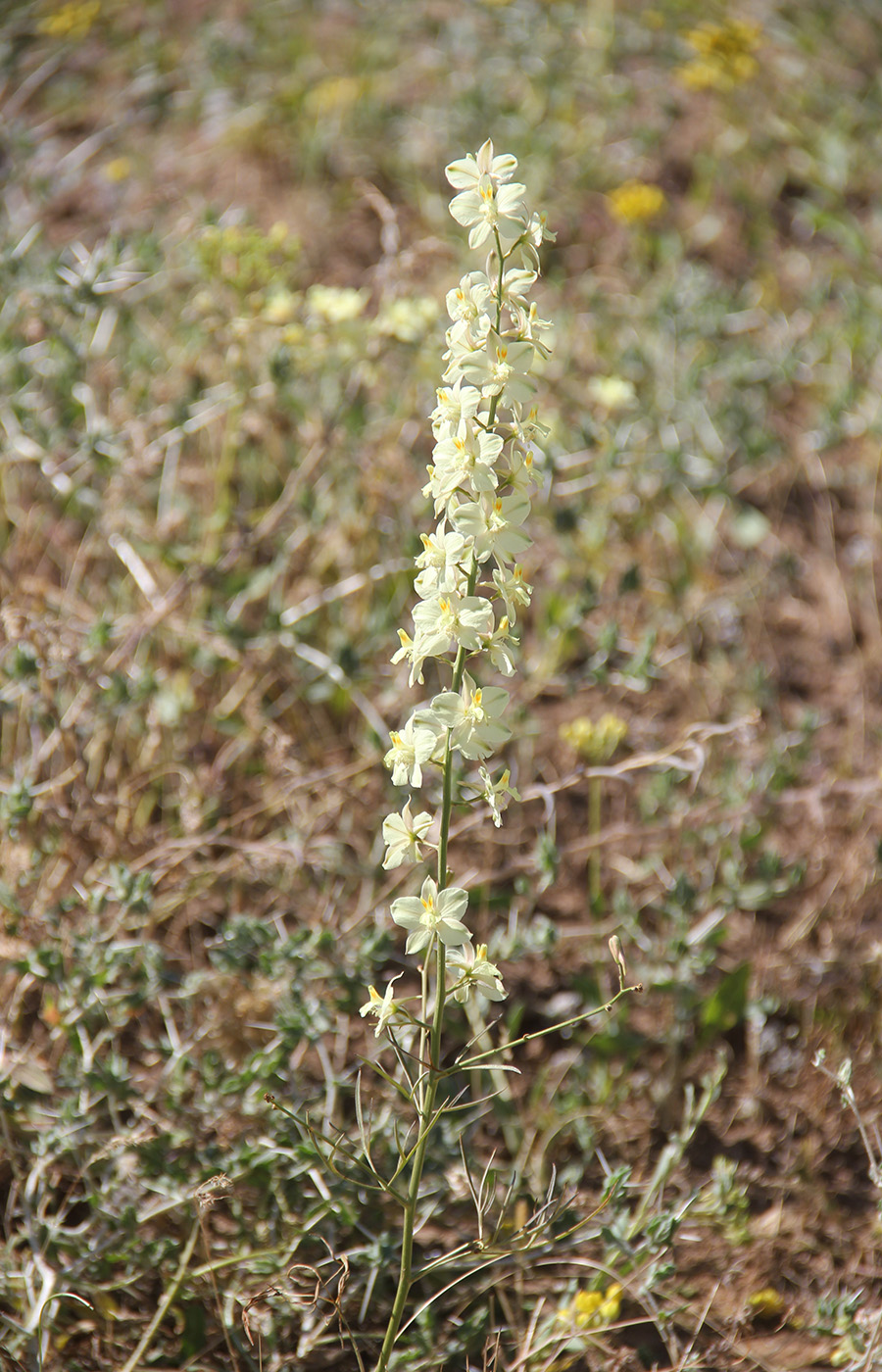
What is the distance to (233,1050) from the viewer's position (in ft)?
7.30

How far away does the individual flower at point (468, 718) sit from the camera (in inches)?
53.7

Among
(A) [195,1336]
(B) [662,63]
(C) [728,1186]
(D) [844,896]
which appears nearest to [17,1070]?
(A) [195,1336]

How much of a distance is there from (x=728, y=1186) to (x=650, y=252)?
3479 millimetres

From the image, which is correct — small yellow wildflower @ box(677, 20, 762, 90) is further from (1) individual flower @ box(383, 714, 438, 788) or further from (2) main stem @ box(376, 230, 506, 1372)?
(1) individual flower @ box(383, 714, 438, 788)

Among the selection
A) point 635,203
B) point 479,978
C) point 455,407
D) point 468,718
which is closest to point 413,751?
point 468,718

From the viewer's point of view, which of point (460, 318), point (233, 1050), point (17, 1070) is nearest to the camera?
point (460, 318)

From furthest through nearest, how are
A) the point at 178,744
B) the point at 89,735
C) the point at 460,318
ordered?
the point at 178,744
the point at 89,735
the point at 460,318

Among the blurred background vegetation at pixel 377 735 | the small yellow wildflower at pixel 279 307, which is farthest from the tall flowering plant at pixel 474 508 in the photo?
the small yellow wildflower at pixel 279 307

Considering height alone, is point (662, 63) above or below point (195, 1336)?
above

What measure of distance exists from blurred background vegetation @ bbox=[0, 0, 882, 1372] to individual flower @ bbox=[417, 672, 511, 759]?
58cm

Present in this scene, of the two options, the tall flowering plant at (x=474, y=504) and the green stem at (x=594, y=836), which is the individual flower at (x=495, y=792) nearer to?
the tall flowering plant at (x=474, y=504)

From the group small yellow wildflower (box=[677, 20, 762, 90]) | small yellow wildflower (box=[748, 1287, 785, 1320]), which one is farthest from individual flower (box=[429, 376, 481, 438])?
small yellow wildflower (box=[677, 20, 762, 90])

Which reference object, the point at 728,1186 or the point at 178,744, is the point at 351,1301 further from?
the point at 178,744

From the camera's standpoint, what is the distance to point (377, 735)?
2369 millimetres
